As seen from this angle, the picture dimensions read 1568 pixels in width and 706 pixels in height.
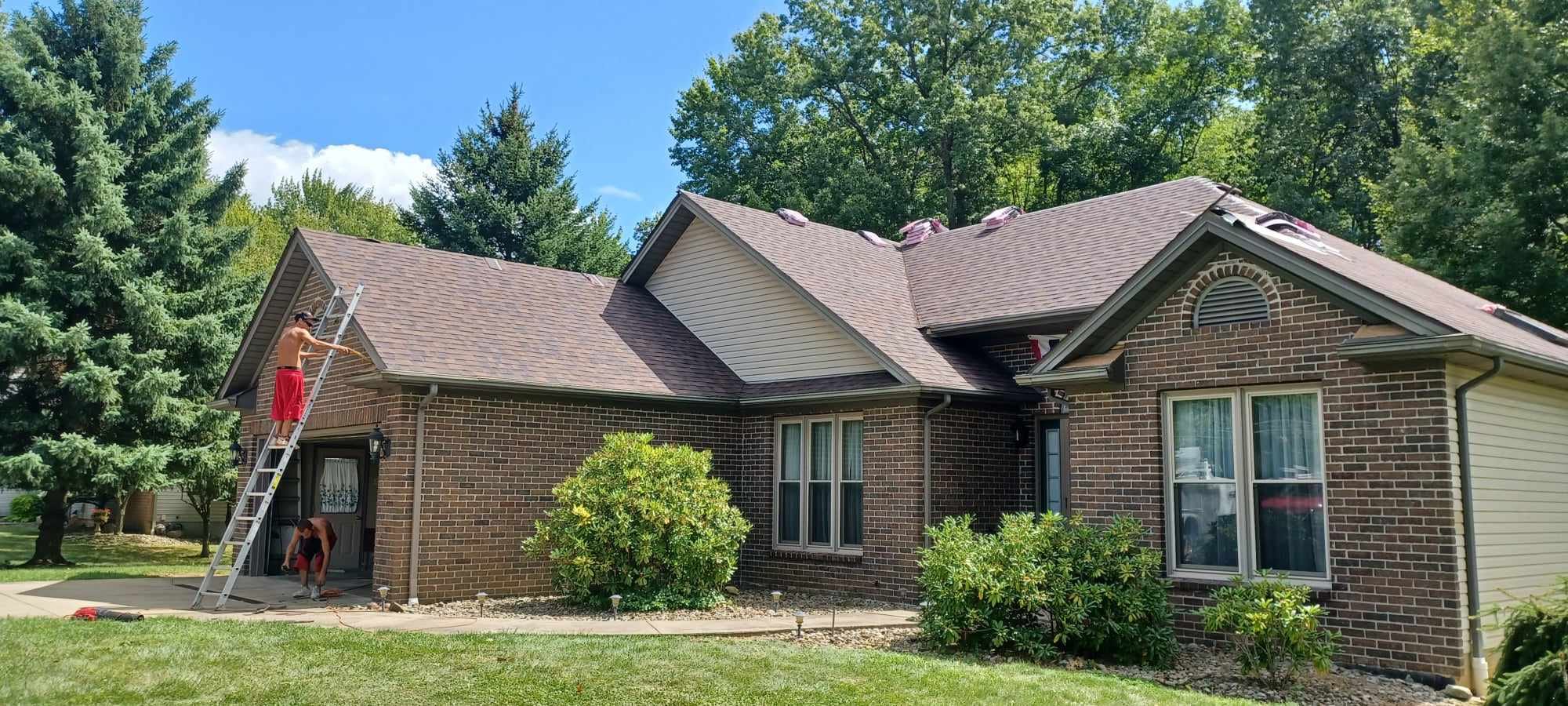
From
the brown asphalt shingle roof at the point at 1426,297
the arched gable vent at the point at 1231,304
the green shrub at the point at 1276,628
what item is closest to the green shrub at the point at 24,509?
the arched gable vent at the point at 1231,304

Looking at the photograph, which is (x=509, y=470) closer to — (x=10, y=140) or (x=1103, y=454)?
(x=1103, y=454)

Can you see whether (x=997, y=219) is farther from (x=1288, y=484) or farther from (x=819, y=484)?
(x=1288, y=484)

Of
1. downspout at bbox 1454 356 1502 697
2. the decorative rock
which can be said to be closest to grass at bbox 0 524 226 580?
the decorative rock

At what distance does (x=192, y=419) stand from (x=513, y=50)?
978 cm

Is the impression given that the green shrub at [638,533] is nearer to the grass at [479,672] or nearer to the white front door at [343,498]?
the grass at [479,672]

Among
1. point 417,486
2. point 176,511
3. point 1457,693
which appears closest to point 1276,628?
point 1457,693

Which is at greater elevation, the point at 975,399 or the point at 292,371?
the point at 292,371

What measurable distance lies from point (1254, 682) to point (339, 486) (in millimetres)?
13994

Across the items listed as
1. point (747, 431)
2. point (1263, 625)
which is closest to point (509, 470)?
point (747, 431)

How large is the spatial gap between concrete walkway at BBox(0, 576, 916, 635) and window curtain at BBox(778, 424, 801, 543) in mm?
2897

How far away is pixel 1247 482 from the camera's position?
10.4 metres

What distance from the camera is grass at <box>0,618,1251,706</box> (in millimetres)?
7691

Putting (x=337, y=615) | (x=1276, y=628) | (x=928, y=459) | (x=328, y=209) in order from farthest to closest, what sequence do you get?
(x=328, y=209) < (x=928, y=459) < (x=337, y=615) < (x=1276, y=628)

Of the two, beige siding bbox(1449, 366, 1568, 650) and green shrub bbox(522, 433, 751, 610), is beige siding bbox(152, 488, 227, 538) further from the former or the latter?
beige siding bbox(1449, 366, 1568, 650)
